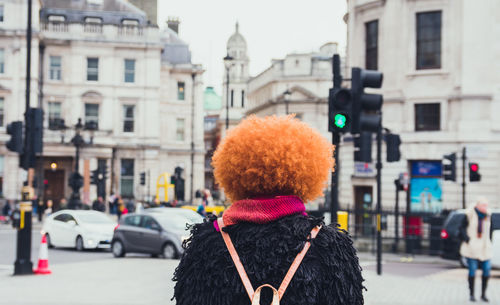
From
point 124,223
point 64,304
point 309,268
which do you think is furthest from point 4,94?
point 309,268

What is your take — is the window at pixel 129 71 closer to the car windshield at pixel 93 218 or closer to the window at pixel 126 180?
the window at pixel 126 180

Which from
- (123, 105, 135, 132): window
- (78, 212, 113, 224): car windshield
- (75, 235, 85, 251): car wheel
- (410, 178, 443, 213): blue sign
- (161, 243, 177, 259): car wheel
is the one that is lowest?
(75, 235, 85, 251): car wheel

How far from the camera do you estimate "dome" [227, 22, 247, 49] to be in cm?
14538

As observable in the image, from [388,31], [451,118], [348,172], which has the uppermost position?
[388,31]

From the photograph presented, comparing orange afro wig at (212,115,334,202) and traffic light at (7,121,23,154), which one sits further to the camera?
traffic light at (7,121,23,154)

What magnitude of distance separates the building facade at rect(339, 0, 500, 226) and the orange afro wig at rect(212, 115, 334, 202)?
967 inches

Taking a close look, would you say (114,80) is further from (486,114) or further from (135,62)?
(486,114)

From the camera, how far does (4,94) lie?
51469mm

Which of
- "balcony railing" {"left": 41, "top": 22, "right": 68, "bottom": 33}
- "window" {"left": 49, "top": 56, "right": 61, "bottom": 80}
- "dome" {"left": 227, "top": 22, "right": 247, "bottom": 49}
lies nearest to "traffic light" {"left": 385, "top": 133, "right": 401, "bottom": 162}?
"window" {"left": 49, "top": 56, "right": 61, "bottom": 80}

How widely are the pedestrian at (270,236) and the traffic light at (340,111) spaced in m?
5.89

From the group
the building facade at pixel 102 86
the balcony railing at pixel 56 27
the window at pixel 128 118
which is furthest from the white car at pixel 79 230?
the balcony railing at pixel 56 27

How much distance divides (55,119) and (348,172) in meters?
28.6

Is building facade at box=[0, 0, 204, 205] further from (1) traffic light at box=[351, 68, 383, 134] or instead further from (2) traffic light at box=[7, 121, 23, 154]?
(1) traffic light at box=[351, 68, 383, 134]

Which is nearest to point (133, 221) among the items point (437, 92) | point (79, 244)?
point (79, 244)
